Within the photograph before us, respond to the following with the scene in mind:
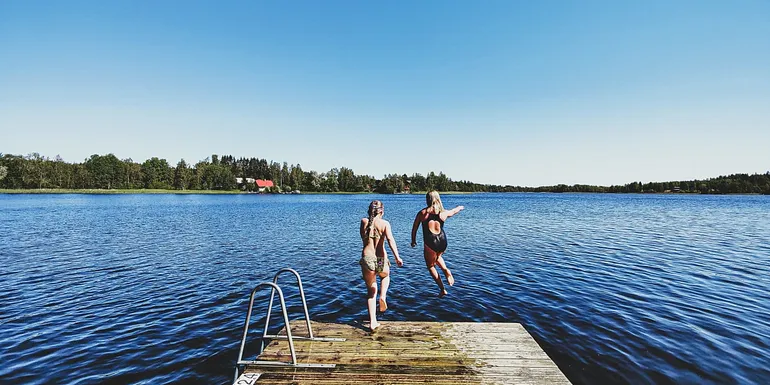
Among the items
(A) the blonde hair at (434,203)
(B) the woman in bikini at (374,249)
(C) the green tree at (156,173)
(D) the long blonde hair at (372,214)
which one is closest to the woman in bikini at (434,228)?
(A) the blonde hair at (434,203)

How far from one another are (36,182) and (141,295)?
160 meters

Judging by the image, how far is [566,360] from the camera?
8281 mm

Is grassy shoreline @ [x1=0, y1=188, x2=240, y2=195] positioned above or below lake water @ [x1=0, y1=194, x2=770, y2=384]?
above

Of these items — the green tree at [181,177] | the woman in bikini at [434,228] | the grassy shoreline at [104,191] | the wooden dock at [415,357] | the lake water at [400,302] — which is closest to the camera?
the wooden dock at [415,357]

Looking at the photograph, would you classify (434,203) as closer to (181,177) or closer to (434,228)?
(434,228)

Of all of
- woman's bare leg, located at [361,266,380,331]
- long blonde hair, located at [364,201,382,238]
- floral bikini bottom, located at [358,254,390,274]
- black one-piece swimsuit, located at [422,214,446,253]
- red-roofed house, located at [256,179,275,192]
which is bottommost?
woman's bare leg, located at [361,266,380,331]

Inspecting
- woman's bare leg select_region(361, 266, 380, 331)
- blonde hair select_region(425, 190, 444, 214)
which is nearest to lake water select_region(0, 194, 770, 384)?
woman's bare leg select_region(361, 266, 380, 331)

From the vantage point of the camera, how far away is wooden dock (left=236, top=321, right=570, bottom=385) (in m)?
5.76

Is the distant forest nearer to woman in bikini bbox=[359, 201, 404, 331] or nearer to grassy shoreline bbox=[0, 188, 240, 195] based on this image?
grassy shoreline bbox=[0, 188, 240, 195]

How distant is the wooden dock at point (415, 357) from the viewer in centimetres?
576

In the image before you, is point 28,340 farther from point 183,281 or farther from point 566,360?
point 566,360

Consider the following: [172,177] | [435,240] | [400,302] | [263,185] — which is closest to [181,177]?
[172,177]

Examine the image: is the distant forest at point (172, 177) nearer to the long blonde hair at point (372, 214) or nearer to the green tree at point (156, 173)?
the green tree at point (156, 173)

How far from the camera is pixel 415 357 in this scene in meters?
6.45
